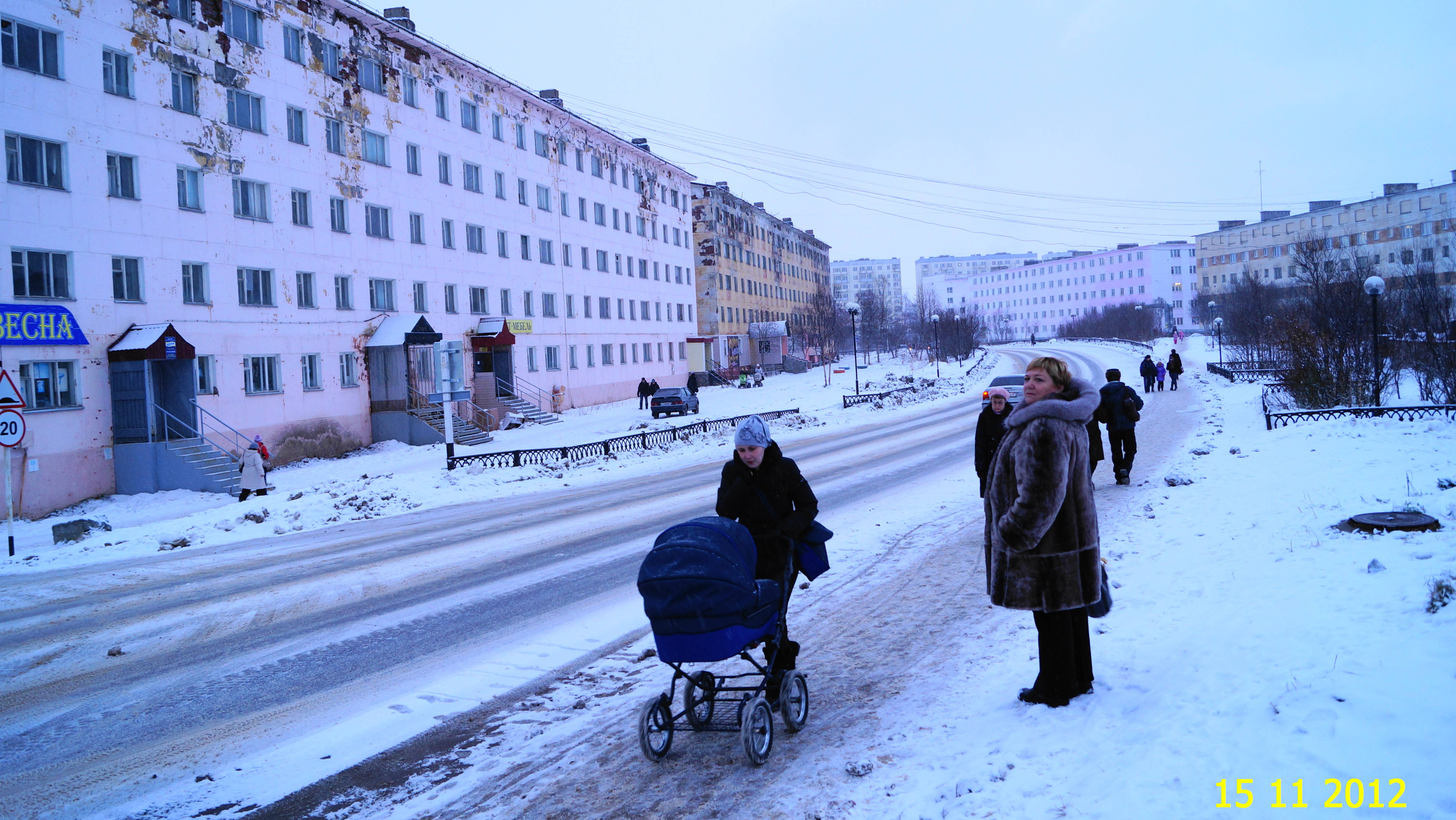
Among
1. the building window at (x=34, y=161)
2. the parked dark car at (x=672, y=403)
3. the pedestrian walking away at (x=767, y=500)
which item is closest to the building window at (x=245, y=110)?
the building window at (x=34, y=161)

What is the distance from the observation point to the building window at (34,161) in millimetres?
22422

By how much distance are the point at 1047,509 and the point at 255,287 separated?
1211 inches

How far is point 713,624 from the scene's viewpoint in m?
4.48

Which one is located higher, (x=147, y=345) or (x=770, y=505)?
(x=147, y=345)

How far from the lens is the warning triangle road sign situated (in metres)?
14.7

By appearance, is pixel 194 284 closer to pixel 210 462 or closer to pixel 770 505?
pixel 210 462

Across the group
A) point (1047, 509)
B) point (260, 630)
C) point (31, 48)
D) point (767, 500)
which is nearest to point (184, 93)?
point (31, 48)

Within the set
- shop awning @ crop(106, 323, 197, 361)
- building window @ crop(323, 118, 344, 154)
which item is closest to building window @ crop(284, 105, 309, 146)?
building window @ crop(323, 118, 344, 154)

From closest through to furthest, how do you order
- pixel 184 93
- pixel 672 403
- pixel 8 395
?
pixel 8 395, pixel 184 93, pixel 672 403

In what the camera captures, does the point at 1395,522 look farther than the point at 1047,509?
Yes

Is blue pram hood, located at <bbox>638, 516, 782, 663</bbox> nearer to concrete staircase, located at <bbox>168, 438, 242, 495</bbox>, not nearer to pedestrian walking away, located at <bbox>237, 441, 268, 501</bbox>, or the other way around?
pedestrian walking away, located at <bbox>237, 441, 268, 501</bbox>

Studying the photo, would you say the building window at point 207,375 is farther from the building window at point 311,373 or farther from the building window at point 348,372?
the building window at point 348,372

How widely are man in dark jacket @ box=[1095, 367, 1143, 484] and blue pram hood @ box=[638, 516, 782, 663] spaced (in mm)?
10507

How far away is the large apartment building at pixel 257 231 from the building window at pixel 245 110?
7 centimetres
